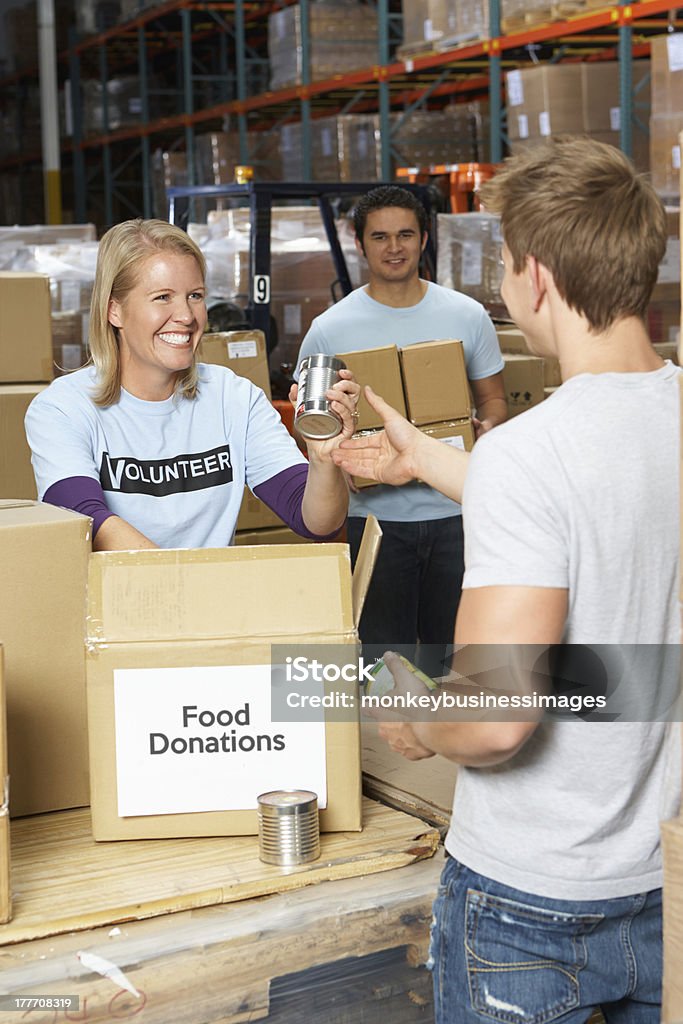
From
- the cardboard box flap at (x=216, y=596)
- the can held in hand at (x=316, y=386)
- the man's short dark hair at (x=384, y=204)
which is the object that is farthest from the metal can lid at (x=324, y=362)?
the man's short dark hair at (x=384, y=204)

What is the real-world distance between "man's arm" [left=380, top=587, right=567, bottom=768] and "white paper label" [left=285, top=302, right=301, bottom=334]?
524cm

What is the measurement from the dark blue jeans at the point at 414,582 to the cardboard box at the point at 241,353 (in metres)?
0.73

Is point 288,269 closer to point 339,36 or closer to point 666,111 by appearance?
point 666,111

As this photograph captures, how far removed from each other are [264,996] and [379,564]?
248cm

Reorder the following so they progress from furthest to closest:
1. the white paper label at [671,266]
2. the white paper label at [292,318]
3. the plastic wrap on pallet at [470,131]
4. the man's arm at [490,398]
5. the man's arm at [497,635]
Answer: the plastic wrap on pallet at [470,131] → the white paper label at [292,318] → the white paper label at [671,266] → the man's arm at [490,398] → the man's arm at [497,635]

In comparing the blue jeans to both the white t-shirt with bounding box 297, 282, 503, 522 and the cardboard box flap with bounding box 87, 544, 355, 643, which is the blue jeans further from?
the white t-shirt with bounding box 297, 282, 503, 522

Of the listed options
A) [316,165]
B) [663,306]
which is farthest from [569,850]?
[316,165]

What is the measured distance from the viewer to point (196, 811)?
1691 mm

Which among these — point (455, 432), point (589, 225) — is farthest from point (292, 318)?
point (589, 225)

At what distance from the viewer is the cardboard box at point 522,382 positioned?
4773 mm

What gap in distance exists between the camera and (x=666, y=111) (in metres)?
6.14

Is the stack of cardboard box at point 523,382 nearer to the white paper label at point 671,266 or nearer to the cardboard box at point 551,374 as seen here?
the cardboard box at point 551,374

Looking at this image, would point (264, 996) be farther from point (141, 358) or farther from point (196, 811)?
point (141, 358)

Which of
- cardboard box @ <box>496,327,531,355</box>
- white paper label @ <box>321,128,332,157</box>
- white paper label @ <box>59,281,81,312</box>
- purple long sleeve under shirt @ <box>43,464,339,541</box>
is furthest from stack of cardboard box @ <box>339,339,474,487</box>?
white paper label @ <box>321,128,332,157</box>
